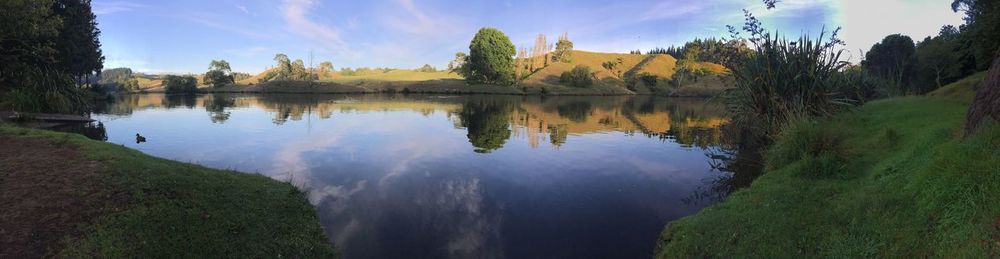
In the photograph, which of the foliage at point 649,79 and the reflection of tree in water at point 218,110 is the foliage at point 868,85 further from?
the foliage at point 649,79

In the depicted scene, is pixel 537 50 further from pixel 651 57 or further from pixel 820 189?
pixel 820 189

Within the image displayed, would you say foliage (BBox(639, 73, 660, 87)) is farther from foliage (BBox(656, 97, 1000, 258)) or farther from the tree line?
foliage (BBox(656, 97, 1000, 258))

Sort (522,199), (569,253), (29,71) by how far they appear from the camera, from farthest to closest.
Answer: (29,71) → (522,199) → (569,253)

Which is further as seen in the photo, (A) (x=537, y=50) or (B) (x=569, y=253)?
(A) (x=537, y=50)

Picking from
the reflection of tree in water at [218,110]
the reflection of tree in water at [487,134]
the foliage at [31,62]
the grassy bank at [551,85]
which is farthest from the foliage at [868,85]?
the grassy bank at [551,85]

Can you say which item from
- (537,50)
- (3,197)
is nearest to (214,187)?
(3,197)

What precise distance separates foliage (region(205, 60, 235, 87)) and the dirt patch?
13929cm

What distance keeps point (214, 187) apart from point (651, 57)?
194 m

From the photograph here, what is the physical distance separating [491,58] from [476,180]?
109668mm

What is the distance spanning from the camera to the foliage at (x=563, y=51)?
180 meters

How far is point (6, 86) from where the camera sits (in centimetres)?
3247

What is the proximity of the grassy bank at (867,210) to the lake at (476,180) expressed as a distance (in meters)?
Answer: 1.82

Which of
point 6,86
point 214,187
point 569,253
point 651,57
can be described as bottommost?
point 569,253

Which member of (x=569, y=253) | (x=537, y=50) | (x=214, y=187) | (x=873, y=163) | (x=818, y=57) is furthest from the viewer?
(x=537, y=50)
